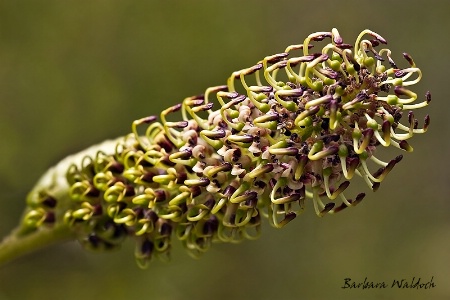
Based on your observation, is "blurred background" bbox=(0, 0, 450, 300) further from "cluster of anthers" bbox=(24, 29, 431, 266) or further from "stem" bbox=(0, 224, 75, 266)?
"cluster of anthers" bbox=(24, 29, 431, 266)

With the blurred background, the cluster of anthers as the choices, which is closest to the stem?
the cluster of anthers

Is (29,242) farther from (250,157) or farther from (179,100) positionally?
(179,100)

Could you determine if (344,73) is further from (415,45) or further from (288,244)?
(415,45)

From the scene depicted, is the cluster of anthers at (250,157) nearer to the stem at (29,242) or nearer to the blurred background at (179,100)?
the stem at (29,242)

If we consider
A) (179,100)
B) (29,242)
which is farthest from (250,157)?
(179,100)

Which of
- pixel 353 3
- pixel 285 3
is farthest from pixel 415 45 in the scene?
pixel 285 3

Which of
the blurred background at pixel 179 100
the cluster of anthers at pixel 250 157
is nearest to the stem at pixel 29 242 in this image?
the cluster of anthers at pixel 250 157
